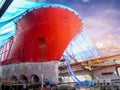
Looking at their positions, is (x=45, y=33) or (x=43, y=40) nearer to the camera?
(x=45, y=33)

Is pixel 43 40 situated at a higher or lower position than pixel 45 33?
lower

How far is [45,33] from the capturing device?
17969 mm

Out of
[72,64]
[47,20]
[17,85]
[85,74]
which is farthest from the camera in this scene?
[72,64]

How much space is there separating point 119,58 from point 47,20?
8.12 metres

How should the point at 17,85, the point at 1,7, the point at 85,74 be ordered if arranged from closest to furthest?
the point at 1,7 < the point at 17,85 < the point at 85,74

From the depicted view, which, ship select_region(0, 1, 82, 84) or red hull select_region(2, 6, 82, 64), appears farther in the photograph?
red hull select_region(2, 6, 82, 64)

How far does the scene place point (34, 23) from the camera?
1816 centimetres

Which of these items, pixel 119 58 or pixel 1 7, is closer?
pixel 1 7

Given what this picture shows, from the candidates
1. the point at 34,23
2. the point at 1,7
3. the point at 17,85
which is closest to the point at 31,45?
the point at 34,23

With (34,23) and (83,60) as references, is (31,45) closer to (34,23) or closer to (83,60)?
(34,23)

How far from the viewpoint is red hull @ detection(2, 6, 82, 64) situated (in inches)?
706

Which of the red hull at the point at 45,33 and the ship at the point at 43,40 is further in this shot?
the red hull at the point at 45,33

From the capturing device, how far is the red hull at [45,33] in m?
17.9

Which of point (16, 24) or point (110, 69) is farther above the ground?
point (16, 24)
